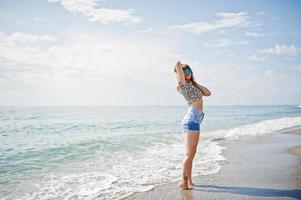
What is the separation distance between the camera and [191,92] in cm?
553

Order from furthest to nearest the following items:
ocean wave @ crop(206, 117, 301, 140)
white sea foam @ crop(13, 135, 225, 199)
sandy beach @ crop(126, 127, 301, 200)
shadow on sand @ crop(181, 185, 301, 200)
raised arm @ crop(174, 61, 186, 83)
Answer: ocean wave @ crop(206, 117, 301, 140) < white sea foam @ crop(13, 135, 225, 199) < raised arm @ crop(174, 61, 186, 83) < sandy beach @ crop(126, 127, 301, 200) < shadow on sand @ crop(181, 185, 301, 200)

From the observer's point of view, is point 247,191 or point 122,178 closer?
point 247,191

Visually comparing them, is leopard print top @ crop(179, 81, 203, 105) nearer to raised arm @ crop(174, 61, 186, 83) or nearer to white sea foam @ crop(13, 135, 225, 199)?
raised arm @ crop(174, 61, 186, 83)

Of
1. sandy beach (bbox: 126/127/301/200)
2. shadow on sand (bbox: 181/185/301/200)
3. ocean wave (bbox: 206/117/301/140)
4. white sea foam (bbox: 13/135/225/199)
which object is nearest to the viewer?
shadow on sand (bbox: 181/185/301/200)

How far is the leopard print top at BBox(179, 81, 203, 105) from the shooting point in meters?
5.51

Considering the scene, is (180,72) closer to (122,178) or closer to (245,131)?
(122,178)

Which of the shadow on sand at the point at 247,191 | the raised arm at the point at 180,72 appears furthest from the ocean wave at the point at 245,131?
the raised arm at the point at 180,72

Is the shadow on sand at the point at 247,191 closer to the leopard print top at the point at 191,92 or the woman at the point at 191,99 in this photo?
the woman at the point at 191,99

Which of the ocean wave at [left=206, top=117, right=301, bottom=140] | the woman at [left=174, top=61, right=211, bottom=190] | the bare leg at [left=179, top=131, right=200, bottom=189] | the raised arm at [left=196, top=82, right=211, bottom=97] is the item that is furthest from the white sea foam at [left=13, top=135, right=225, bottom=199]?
the ocean wave at [left=206, top=117, right=301, bottom=140]

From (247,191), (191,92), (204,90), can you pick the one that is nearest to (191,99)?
(191,92)

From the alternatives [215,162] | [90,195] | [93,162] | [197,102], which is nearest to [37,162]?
[93,162]

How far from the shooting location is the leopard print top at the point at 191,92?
5.51 meters

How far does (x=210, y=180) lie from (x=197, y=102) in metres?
1.78

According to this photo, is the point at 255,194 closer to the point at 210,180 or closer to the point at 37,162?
the point at 210,180
